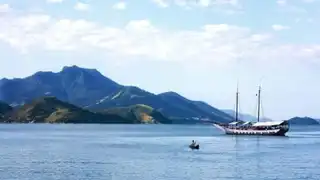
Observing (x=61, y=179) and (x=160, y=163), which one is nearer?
(x=61, y=179)

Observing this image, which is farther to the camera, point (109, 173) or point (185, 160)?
point (185, 160)

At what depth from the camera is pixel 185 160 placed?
4835 inches

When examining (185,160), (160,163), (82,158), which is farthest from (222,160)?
(82,158)

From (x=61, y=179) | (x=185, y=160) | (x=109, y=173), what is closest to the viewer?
(x=61, y=179)

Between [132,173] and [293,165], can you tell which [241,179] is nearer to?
[132,173]

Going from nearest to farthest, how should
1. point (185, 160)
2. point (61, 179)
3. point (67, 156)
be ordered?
point (61, 179) < point (185, 160) < point (67, 156)

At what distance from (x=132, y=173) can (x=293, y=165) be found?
32911 mm

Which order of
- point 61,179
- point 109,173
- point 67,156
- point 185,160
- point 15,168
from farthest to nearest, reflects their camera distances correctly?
point 67,156
point 185,160
point 15,168
point 109,173
point 61,179

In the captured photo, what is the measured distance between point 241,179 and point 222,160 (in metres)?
33.8

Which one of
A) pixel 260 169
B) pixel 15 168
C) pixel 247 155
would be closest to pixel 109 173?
pixel 15 168

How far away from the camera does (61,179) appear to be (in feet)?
286

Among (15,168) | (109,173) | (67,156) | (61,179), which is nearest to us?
(61,179)

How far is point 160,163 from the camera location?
11469cm

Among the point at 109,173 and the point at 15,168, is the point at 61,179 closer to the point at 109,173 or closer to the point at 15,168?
the point at 109,173
